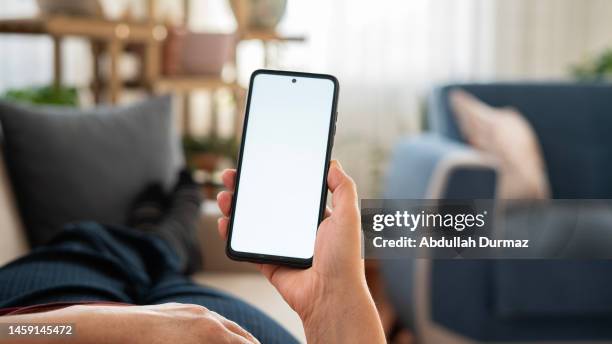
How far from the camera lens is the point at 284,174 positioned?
2.41 ft

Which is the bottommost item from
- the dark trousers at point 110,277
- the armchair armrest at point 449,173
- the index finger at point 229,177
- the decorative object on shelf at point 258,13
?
the armchair armrest at point 449,173

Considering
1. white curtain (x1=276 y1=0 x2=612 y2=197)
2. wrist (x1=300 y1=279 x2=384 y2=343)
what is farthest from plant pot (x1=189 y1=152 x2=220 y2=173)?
wrist (x1=300 y1=279 x2=384 y2=343)

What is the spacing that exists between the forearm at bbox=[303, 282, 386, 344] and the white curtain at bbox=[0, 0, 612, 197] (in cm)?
250

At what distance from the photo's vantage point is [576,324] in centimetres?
177

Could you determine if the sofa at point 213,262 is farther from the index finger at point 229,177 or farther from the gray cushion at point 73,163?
the index finger at point 229,177

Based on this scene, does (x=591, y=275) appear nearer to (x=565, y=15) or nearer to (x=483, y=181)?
(x=483, y=181)

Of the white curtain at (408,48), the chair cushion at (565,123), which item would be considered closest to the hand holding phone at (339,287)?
the chair cushion at (565,123)

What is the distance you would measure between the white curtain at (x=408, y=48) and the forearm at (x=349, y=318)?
2.50 metres

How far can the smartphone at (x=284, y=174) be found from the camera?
2.37 ft

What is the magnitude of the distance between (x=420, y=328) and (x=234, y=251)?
1185 mm

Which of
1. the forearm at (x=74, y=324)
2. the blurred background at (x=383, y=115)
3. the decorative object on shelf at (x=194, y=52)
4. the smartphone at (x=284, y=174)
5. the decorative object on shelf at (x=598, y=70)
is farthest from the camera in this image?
the decorative object on shelf at (x=598, y=70)

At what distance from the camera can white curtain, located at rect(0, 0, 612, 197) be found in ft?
10.6

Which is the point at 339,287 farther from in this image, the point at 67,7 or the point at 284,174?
the point at 67,7

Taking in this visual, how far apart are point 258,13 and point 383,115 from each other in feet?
3.74
